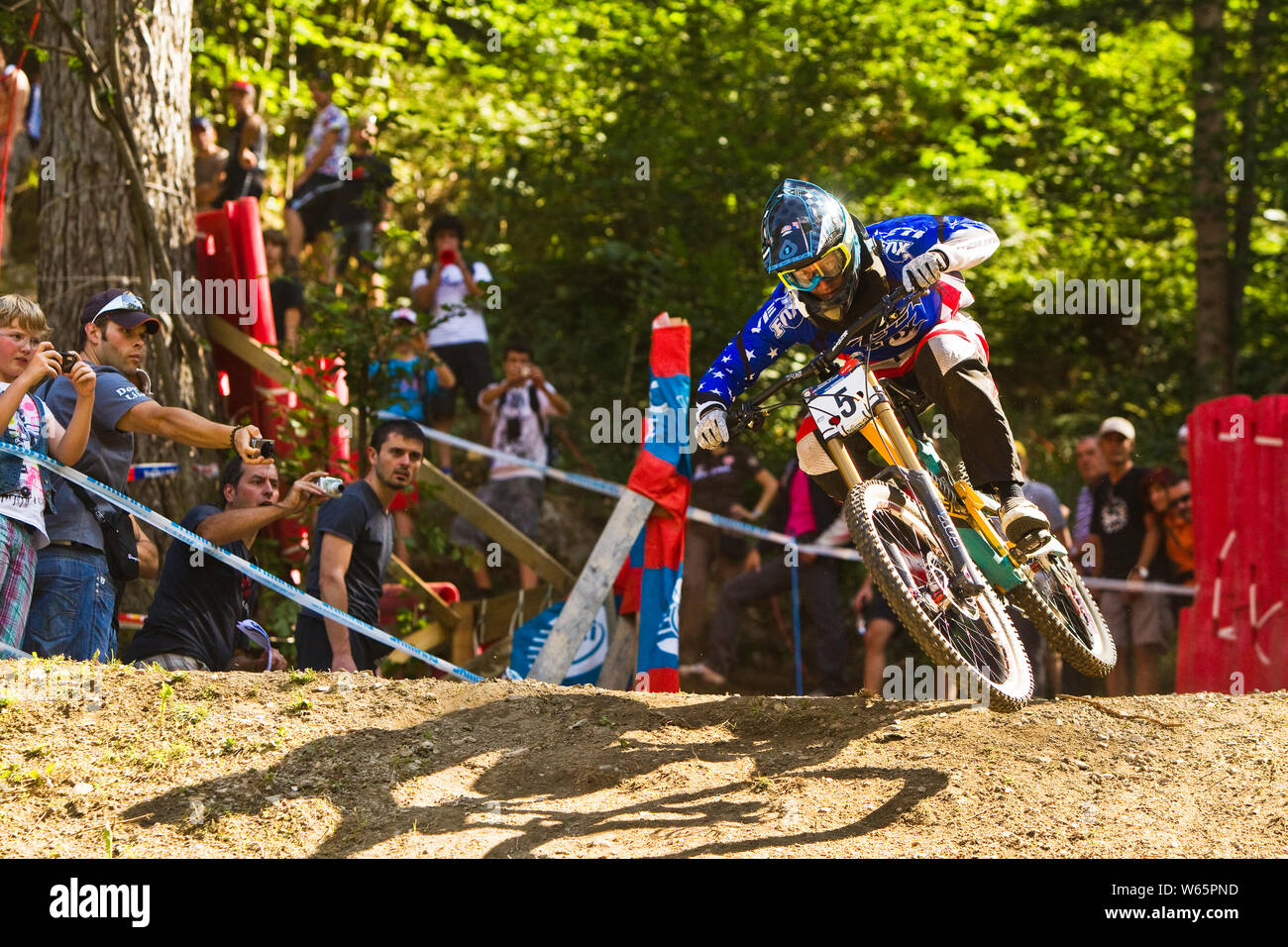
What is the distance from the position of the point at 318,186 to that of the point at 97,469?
551cm

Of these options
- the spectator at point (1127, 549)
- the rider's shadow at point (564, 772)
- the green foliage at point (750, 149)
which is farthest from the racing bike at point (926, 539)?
the green foliage at point (750, 149)

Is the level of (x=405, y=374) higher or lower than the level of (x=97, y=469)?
higher

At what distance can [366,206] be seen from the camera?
8.09 m

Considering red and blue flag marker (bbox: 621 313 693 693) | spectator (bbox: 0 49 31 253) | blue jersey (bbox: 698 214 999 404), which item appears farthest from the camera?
spectator (bbox: 0 49 31 253)

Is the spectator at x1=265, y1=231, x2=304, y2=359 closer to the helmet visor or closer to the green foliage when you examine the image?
the green foliage

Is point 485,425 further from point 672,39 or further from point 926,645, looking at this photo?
point 926,645

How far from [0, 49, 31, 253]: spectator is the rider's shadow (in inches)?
171

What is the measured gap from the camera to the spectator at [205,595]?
585 cm

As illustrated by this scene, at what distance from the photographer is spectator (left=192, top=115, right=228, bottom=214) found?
392 inches

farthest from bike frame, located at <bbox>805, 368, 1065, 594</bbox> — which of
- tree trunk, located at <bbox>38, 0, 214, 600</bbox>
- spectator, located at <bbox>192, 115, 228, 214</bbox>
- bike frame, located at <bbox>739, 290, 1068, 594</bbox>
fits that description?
spectator, located at <bbox>192, 115, 228, 214</bbox>
